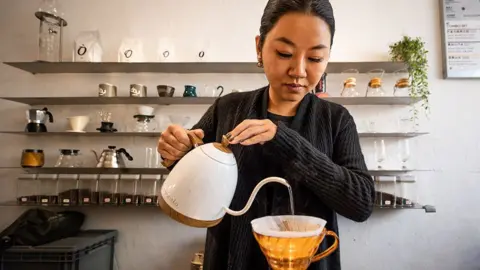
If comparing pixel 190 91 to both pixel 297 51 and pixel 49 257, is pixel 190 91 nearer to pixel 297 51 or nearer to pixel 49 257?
pixel 49 257

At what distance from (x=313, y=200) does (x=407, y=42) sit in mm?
1767

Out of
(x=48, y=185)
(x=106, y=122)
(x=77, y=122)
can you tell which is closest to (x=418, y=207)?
(x=106, y=122)

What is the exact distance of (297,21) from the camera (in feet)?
1.87

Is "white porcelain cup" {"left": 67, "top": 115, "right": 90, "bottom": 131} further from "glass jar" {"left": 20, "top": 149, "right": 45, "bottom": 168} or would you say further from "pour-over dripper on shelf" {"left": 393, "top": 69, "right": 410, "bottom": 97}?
"pour-over dripper on shelf" {"left": 393, "top": 69, "right": 410, "bottom": 97}

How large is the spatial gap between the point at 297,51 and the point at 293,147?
18 centimetres

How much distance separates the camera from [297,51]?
569mm

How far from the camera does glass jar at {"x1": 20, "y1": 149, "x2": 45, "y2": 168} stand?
6.45ft

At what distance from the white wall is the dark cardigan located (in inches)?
58.7

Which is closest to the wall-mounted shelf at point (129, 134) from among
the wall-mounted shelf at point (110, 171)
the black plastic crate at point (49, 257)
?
the wall-mounted shelf at point (110, 171)

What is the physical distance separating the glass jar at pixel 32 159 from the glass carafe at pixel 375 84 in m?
2.21

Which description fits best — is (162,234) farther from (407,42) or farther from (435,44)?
(435,44)

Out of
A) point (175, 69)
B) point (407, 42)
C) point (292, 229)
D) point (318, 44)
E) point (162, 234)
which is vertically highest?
point (407, 42)

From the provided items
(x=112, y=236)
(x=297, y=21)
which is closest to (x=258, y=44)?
(x=297, y=21)

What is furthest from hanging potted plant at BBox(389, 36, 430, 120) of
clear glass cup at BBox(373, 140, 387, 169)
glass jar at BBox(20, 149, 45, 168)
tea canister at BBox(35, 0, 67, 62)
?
Answer: glass jar at BBox(20, 149, 45, 168)
